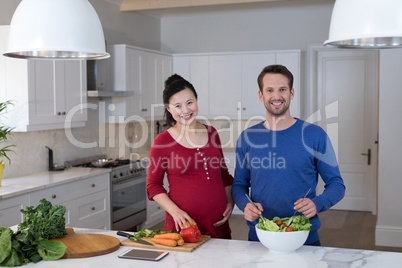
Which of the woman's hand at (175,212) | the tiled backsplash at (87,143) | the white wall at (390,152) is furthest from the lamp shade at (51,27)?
the white wall at (390,152)

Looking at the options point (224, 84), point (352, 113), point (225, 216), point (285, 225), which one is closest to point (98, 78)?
point (224, 84)

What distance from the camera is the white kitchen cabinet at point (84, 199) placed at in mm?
4238

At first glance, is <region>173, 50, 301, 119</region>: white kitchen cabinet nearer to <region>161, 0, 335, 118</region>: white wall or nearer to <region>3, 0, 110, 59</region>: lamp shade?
<region>161, 0, 335, 118</region>: white wall

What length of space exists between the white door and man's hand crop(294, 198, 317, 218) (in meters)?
4.99

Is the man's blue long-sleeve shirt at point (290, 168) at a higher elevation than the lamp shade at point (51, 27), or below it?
below

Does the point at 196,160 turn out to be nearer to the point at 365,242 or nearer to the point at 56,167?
the point at 56,167

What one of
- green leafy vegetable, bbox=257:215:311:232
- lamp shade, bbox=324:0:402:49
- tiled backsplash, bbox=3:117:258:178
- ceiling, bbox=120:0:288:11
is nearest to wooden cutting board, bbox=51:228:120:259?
green leafy vegetable, bbox=257:215:311:232

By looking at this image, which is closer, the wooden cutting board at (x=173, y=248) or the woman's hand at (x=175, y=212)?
the wooden cutting board at (x=173, y=248)

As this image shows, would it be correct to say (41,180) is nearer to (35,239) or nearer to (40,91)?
(40,91)

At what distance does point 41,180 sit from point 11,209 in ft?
1.99

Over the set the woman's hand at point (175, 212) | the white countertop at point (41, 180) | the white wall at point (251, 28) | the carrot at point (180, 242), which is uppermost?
the white wall at point (251, 28)

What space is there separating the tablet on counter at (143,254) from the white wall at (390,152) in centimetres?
381

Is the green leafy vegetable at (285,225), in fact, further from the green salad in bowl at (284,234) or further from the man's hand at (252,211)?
the man's hand at (252,211)

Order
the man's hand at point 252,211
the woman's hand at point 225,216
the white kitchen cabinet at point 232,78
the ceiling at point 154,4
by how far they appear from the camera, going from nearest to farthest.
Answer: the man's hand at point 252,211 < the woman's hand at point 225,216 < the ceiling at point 154,4 < the white kitchen cabinet at point 232,78
